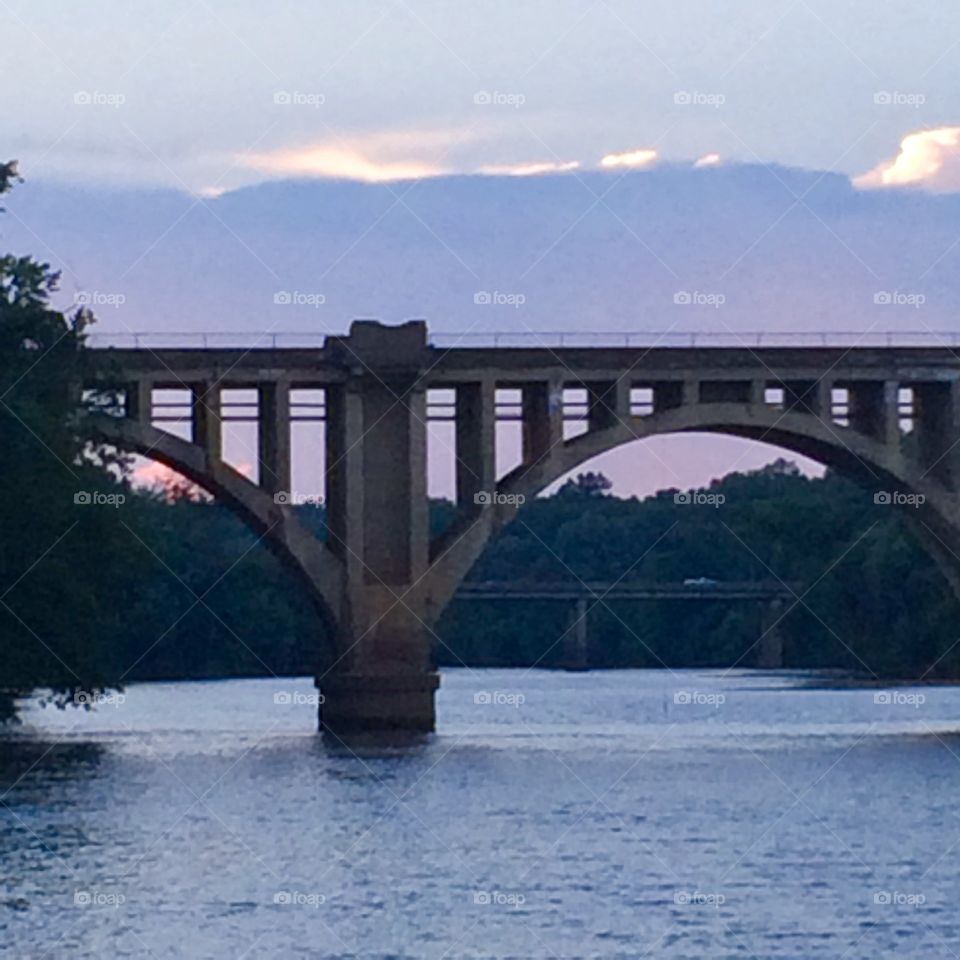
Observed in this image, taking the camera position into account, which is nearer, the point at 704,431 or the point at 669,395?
the point at 669,395

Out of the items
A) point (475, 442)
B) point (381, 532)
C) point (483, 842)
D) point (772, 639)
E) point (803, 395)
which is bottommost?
point (483, 842)

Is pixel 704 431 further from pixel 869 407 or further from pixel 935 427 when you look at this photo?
pixel 935 427

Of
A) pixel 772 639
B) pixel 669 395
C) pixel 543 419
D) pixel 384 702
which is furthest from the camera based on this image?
pixel 772 639

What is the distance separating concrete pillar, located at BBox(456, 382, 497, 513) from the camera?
72188mm

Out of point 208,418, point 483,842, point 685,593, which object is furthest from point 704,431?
point 685,593

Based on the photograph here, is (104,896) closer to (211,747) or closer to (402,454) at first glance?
(211,747)

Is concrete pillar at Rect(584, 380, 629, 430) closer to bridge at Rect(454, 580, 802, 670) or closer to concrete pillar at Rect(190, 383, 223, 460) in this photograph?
concrete pillar at Rect(190, 383, 223, 460)

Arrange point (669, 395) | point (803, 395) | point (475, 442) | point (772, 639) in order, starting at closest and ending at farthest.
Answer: point (475, 442), point (803, 395), point (669, 395), point (772, 639)

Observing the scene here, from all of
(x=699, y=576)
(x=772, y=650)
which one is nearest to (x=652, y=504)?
(x=699, y=576)

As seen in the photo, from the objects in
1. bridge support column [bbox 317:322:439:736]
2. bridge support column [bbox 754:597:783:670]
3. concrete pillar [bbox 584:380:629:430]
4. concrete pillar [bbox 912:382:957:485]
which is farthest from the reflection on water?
bridge support column [bbox 754:597:783:670]

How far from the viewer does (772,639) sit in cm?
13875

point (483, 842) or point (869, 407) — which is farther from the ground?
point (869, 407)

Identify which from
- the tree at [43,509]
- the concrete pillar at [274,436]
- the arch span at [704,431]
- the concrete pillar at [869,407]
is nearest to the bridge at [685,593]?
the concrete pillar at [869,407]

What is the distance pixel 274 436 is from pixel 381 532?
131 inches
